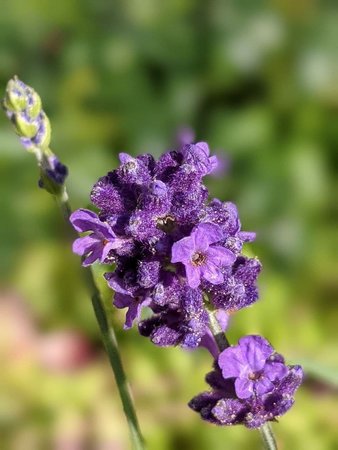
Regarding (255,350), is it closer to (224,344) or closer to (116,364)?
(224,344)

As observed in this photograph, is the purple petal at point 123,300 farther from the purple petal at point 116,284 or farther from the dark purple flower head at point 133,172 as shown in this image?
the dark purple flower head at point 133,172

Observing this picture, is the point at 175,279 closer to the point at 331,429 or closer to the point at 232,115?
the point at 331,429

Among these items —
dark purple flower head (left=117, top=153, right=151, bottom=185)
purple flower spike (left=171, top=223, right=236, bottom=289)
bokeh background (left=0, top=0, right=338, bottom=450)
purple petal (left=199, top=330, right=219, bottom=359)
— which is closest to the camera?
purple flower spike (left=171, top=223, right=236, bottom=289)

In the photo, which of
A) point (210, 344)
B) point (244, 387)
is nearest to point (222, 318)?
point (210, 344)

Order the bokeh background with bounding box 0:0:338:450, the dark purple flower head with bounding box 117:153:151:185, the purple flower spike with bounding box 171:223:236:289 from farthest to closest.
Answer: the bokeh background with bounding box 0:0:338:450 → the dark purple flower head with bounding box 117:153:151:185 → the purple flower spike with bounding box 171:223:236:289

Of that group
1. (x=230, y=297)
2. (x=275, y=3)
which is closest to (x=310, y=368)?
(x=230, y=297)

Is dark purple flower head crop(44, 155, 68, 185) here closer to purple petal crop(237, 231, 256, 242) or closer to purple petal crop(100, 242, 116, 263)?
purple petal crop(100, 242, 116, 263)

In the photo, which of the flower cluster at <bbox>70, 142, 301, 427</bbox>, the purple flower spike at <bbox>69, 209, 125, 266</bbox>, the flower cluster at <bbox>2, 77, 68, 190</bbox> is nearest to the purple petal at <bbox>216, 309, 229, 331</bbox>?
the flower cluster at <bbox>70, 142, 301, 427</bbox>
